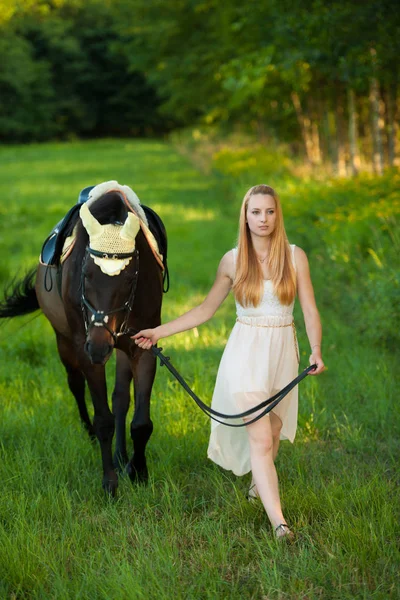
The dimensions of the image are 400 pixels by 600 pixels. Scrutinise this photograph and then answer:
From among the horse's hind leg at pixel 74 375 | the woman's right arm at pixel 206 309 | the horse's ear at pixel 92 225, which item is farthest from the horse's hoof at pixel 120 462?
the horse's ear at pixel 92 225

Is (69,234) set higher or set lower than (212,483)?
higher

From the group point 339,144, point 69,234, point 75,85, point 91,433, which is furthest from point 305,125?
Result: point 75,85

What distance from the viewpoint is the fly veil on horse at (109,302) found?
4.09 meters

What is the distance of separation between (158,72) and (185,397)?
2769 centimetres

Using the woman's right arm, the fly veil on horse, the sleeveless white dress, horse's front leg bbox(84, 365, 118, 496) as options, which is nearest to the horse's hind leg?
the fly veil on horse

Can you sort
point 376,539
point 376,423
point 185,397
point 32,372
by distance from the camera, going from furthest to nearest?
point 32,372, point 185,397, point 376,423, point 376,539

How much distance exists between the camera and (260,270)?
4.31 meters

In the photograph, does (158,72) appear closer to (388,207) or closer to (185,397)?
(388,207)

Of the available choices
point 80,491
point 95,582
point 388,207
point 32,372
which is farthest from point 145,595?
point 388,207

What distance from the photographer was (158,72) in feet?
105

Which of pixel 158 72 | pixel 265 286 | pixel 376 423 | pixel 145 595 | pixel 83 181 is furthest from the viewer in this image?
pixel 158 72

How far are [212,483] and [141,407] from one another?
619 mm

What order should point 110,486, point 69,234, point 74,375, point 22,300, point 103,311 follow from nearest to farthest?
point 103,311 < point 110,486 < point 69,234 < point 74,375 < point 22,300

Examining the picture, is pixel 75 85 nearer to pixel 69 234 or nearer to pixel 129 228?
pixel 69 234
